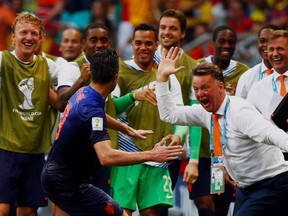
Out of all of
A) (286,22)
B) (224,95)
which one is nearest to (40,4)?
(286,22)

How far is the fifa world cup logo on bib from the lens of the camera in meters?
11.6

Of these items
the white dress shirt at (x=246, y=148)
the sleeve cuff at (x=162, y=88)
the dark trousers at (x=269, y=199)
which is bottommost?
the dark trousers at (x=269, y=199)

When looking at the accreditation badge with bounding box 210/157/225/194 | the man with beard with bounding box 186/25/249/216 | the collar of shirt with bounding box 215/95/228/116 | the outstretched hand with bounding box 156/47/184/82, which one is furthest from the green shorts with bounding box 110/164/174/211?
the collar of shirt with bounding box 215/95/228/116

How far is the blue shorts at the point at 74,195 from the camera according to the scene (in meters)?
10.0

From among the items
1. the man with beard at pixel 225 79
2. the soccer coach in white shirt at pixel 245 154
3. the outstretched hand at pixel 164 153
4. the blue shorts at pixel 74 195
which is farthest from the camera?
the man with beard at pixel 225 79

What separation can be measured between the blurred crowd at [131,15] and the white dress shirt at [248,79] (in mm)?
5879

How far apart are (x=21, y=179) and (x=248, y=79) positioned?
112 inches

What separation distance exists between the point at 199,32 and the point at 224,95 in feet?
29.7

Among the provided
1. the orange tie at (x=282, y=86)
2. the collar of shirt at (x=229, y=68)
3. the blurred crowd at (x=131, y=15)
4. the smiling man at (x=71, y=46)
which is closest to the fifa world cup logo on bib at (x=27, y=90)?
the collar of shirt at (x=229, y=68)

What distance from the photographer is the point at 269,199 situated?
1032 cm

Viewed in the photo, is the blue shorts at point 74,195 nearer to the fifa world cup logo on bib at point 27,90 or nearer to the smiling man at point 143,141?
the fifa world cup logo on bib at point 27,90

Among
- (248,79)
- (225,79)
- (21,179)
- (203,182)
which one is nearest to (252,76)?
(248,79)

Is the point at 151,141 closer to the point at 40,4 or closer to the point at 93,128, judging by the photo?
the point at 93,128

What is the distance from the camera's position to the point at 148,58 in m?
12.0
